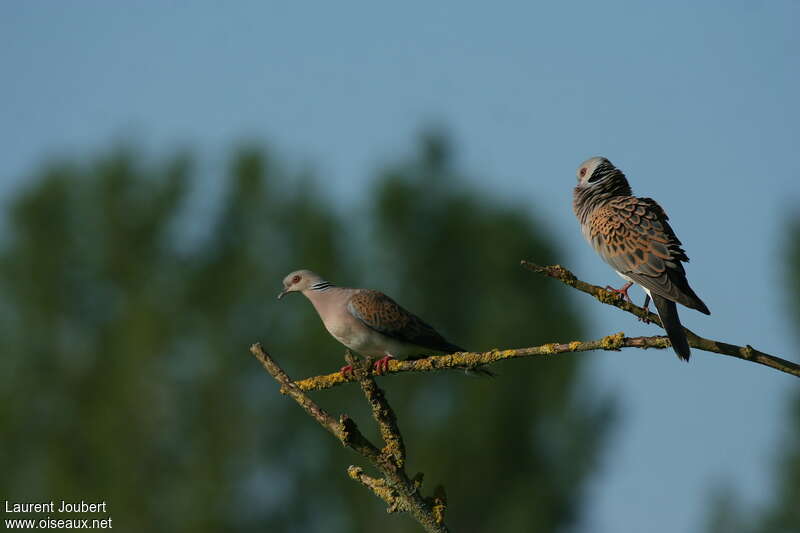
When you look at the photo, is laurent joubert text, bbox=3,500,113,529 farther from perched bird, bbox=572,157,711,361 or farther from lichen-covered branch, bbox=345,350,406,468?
lichen-covered branch, bbox=345,350,406,468

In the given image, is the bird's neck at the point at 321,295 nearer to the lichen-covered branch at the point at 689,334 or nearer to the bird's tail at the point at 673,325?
the bird's tail at the point at 673,325

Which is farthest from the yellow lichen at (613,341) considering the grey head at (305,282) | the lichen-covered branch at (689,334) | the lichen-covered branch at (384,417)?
the grey head at (305,282)

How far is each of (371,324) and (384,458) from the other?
452 centimetres

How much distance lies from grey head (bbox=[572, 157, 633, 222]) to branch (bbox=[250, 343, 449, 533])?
417 centimetres

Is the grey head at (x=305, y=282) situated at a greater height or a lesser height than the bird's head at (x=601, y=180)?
lesser

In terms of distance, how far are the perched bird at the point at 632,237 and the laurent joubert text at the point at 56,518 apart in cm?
2197

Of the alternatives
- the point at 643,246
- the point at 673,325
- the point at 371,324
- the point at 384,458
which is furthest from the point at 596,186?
the point at 384,458

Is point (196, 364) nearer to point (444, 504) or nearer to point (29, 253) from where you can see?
point (29, 253)

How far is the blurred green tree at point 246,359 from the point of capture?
29422 mm

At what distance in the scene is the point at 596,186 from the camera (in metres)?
7.58

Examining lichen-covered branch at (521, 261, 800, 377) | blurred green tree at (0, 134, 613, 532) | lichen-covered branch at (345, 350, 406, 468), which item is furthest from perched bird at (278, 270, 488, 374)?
blurred green tree at (0, 134, 613, 532)

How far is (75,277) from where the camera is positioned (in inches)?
1309

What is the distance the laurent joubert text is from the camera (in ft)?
90.9

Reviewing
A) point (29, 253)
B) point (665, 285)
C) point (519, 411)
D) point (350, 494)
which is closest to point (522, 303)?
point (519, 411)
